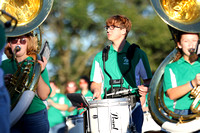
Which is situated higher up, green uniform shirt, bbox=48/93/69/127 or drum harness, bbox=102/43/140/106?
drum harness, bbox=102/43/140/106

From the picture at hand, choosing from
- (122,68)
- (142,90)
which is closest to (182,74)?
(142,90)

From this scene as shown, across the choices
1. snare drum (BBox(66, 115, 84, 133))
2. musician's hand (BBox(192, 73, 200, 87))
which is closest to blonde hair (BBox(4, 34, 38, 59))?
musician's hand (BBox(192, 73, 200, 87))

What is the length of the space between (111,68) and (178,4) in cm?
130

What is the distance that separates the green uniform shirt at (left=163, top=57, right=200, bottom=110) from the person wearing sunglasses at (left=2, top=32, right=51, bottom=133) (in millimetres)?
1357

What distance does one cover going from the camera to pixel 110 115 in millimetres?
4352

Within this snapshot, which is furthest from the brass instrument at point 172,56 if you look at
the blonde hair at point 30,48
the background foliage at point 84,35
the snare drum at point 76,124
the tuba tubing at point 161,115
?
the background foliage at point 84,35

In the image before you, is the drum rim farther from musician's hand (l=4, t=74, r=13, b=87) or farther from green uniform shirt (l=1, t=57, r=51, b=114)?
musician's hand (l=4, t=74, r=13, b=87)

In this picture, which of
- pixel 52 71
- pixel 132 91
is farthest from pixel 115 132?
pixel 52 71

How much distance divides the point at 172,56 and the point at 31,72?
1.51 metres

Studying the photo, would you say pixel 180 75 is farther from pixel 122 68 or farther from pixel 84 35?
pixel 84 35

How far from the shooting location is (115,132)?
4.32 metres

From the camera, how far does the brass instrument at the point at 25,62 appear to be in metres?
3.96

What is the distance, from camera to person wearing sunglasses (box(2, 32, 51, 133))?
13.5ft

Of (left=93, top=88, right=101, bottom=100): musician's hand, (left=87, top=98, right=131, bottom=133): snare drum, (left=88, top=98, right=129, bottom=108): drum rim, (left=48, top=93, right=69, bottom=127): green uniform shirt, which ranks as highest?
(left=93, top=88, right=101, bottom=100): musician's hand
